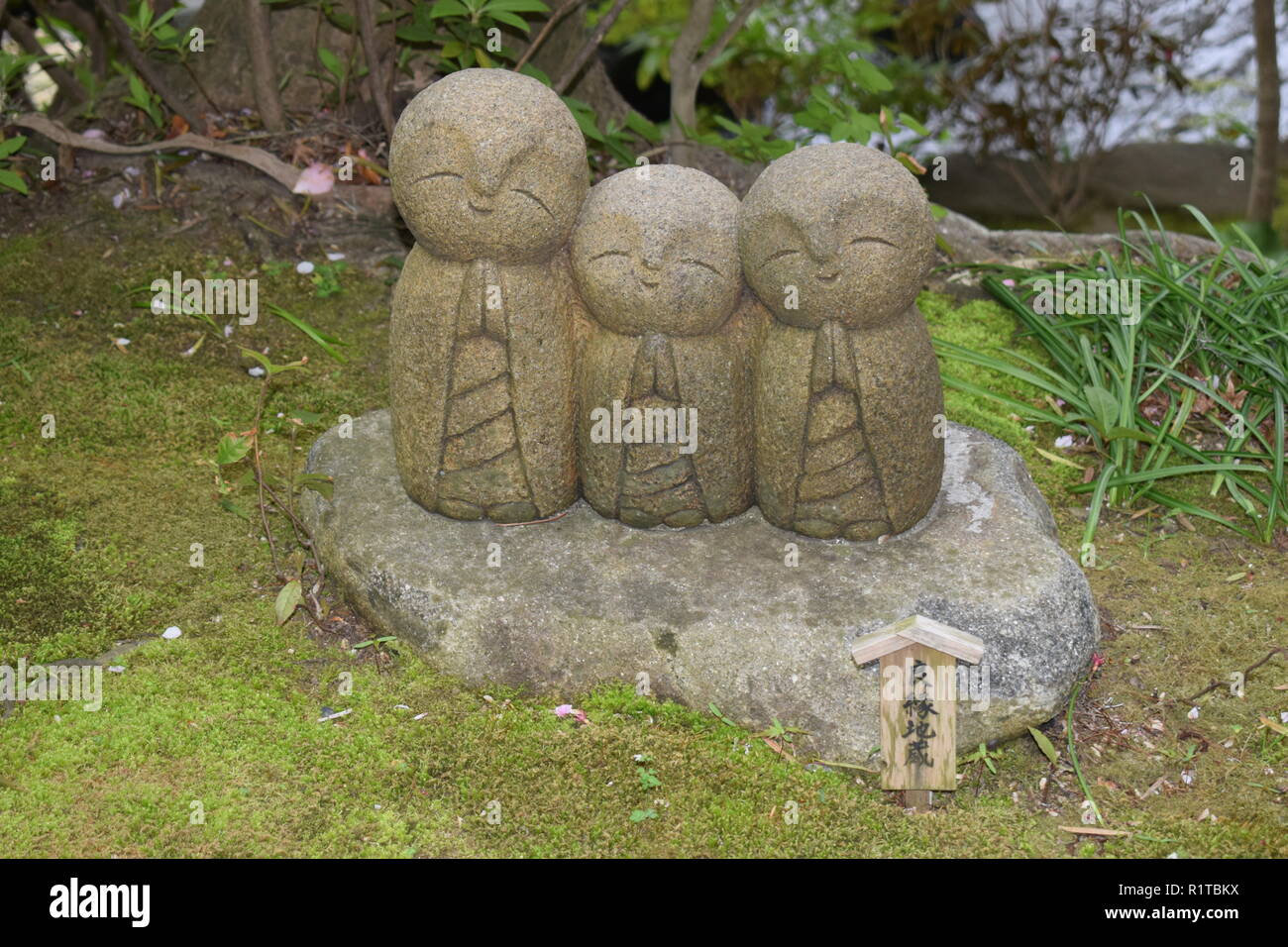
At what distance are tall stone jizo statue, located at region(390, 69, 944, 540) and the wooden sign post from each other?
0.63 metres

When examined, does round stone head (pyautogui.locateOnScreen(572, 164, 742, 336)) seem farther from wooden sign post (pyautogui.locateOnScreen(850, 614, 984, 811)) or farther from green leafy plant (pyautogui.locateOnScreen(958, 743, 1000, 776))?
green leafy plant (pyautogui.locateOnScreen(958, 743, 1000, 776))

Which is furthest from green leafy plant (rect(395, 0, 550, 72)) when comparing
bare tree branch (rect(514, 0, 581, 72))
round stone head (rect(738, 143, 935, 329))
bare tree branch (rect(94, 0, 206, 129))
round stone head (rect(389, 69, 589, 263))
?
round stone head (rect(738, 143, 935, 329))

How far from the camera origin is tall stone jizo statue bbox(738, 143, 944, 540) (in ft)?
10.7

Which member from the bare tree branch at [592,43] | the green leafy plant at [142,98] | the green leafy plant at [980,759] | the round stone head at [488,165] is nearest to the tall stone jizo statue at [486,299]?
the round stone head at [488,165]

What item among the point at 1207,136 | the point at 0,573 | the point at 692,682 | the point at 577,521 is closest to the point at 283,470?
the point at 0,573

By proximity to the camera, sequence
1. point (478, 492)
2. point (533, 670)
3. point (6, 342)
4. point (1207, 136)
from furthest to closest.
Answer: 1. point (1207, 136)
2. point (6, 342)
3. point (478, 492)
4. point (533, 670)

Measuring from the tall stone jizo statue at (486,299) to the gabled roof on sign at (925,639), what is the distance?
3.79 ft

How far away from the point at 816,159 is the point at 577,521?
4.16 ft

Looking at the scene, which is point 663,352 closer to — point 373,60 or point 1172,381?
point 1172,381

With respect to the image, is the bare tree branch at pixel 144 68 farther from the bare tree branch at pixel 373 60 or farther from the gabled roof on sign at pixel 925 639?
the gabled roof on sign at pixel 925 639

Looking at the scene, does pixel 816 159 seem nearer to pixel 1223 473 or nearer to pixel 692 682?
pixel 692 682

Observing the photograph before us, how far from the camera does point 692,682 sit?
11.3 ft

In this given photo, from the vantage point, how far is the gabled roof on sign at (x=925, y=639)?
303 centimetres

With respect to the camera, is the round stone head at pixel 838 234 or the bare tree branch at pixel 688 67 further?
the bare tree branch at pixel 688 67
